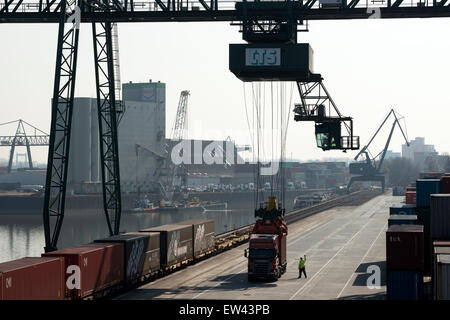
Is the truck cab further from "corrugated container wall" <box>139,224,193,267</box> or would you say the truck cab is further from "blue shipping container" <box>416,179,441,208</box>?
"blue shipping container" <box>416,179,441,208</box>

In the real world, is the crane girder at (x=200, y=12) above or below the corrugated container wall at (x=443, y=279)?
above

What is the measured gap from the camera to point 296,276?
4966 cm

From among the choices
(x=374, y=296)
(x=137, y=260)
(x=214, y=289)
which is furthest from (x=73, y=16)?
(x=374, y=296)

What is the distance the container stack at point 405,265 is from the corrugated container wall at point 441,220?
191 cm

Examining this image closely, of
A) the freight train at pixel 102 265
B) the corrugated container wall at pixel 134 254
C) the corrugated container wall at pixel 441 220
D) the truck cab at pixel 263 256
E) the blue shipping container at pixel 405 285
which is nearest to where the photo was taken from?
the freight train at pixel 102 265

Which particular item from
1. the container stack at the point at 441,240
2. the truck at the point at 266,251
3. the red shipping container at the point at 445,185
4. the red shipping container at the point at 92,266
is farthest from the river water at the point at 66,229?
the container stack at the point at 441,240

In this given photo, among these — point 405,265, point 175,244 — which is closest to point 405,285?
point 405,265

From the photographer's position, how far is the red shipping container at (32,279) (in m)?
26.8

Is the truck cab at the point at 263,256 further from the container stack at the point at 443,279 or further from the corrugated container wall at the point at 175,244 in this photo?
the container stack at the point at 443,279

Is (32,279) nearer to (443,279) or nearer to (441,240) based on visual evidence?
(443,279)

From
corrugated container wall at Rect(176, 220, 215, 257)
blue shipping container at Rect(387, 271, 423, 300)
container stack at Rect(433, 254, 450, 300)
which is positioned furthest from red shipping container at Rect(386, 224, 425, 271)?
corrugated container wall at Rect(176, 220, 215, 257)

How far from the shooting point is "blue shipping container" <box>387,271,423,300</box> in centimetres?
3509

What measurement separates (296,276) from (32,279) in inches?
977

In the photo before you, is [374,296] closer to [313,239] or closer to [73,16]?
[73,16]
